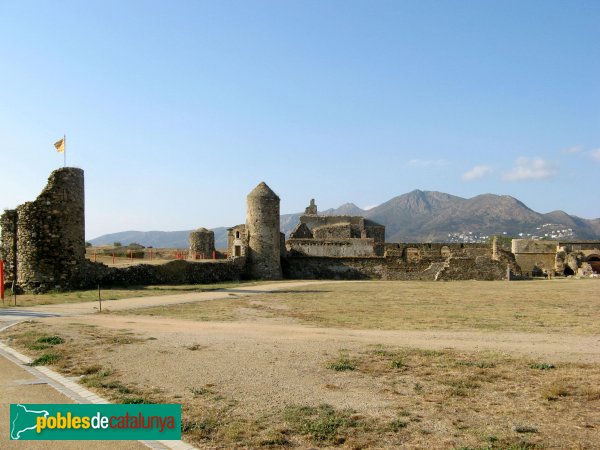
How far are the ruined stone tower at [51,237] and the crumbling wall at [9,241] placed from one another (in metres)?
0.04

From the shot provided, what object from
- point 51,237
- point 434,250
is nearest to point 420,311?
point 51,237

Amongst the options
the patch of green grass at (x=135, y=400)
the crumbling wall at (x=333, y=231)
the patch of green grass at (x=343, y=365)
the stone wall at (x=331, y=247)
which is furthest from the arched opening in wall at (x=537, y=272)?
the patch of green grass at (x=135, y=400)

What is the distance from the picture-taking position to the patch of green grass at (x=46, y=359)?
28.8ft

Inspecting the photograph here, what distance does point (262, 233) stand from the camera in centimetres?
3759

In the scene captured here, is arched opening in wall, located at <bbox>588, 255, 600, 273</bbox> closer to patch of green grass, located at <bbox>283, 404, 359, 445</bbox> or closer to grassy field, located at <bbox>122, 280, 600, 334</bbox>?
grassy field, located at <bbox>122, 280, 600, 334</bbox>

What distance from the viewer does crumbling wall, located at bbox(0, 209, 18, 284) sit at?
77.0 feet

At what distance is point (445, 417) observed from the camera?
6016 millimetres

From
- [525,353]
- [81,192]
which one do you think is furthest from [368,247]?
[525,353]

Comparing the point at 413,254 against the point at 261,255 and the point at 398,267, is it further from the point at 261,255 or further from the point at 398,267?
the point at 261,255

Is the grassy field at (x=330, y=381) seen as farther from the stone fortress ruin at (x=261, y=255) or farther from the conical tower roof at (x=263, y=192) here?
the conical tower roof at (x=263, y=192)

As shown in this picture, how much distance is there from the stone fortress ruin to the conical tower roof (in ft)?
0.25

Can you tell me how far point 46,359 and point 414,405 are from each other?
6.25 meters

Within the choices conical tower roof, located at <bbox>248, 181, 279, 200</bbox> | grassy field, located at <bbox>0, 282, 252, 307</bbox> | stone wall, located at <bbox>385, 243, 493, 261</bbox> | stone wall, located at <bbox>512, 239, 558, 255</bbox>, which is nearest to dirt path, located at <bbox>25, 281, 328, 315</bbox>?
grassy field, located at <bbox>0, 282, 252, 307</bbox>

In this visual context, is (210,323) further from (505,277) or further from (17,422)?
(505,277)
